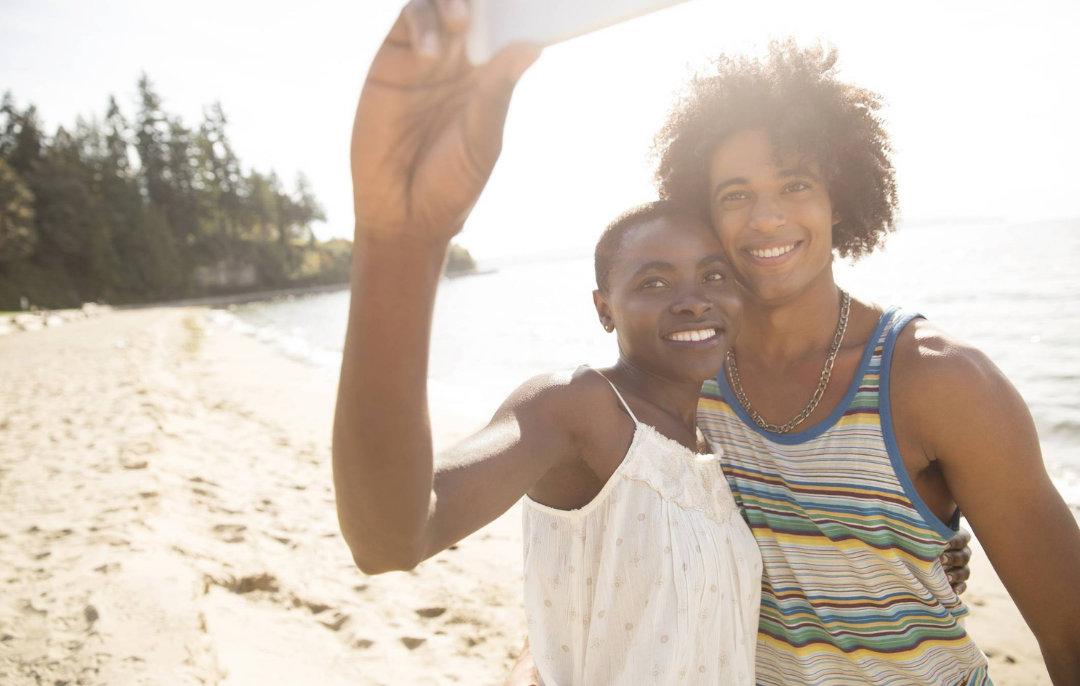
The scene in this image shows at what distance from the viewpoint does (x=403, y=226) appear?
2.82 feet

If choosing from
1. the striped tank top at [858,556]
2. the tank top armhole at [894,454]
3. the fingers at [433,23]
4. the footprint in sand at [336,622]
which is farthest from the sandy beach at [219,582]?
the fingers at [433,23]

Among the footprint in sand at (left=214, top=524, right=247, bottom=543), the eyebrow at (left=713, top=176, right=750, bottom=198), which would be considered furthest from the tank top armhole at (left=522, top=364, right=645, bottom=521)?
the footprint in sand at (left=214, top=524, right=247, bottom=543)

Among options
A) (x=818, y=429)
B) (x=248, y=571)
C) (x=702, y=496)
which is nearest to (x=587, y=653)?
(x=702, y=496)

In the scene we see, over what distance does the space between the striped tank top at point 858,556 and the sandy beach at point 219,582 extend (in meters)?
1.83

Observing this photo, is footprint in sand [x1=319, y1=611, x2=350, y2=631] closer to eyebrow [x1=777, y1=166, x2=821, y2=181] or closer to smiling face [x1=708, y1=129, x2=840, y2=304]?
smiling face [x1=708, y1=129, x2=840, y2=304]

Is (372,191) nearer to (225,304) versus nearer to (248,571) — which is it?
(248,571)

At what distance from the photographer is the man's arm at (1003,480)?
1.55 metres

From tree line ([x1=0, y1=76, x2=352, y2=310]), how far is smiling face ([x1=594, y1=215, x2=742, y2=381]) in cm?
4818

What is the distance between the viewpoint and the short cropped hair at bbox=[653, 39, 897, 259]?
2070mm

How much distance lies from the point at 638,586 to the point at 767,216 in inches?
46.7

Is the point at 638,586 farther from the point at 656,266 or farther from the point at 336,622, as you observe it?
the point at 336,622

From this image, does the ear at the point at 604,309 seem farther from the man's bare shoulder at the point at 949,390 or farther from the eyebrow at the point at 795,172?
the man's bare shoulder at the point at 949,390

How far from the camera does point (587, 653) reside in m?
1.55

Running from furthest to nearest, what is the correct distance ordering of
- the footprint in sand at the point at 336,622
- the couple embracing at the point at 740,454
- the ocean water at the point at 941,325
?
the ocean water at the point at 941,325
the footprint in sand at the point at 336,622
the couple embracing at the point at 740,454
